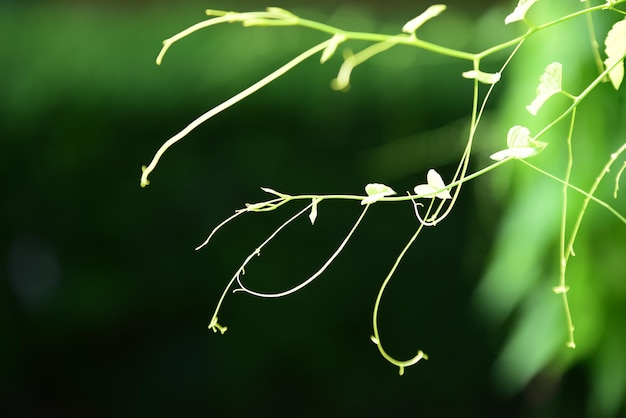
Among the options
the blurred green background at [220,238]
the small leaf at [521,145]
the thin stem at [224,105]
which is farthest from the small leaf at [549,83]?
the blurred green background at [220,238]

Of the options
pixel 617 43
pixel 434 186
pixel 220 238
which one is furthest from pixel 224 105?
pixel 220 238

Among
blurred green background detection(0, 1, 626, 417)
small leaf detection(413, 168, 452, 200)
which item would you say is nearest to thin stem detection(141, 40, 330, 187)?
small leaf detection(413, 168, 452, 200)

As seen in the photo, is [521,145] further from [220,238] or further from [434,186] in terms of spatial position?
[220,238]

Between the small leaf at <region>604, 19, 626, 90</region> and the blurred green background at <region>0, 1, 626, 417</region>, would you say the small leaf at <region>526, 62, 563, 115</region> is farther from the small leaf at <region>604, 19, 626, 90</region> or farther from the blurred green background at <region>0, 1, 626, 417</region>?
the blurred green background at <region>0, 1, 626, 417</region>

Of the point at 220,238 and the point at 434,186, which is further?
the point at 220,238

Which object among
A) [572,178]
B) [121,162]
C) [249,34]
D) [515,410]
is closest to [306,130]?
[249,34]
